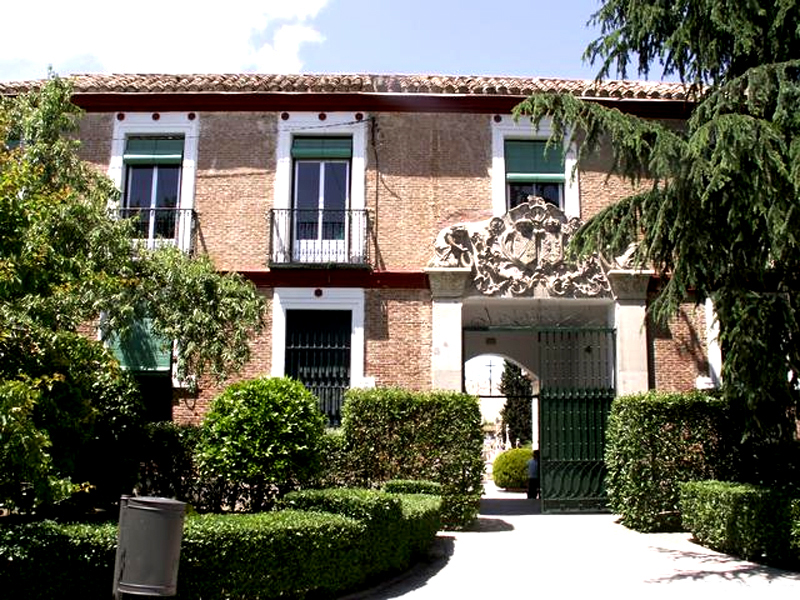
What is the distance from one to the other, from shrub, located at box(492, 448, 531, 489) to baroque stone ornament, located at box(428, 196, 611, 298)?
10.8 metres

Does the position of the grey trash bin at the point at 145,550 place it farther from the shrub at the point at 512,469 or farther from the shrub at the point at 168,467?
the shrub at the point at 512,469

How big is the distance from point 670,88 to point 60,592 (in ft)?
44.5

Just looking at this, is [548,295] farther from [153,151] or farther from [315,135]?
[153,151]

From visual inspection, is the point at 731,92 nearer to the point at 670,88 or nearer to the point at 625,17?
the point at 625,17

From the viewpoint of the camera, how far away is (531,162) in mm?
15266

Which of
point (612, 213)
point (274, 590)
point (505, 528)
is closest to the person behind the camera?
point (274, 590)

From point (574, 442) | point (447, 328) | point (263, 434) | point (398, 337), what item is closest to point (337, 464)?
point (263, 434)

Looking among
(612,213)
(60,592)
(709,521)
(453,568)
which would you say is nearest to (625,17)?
(612,213)

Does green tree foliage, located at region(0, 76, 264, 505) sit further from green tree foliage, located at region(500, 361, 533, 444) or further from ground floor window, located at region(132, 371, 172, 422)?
green tree foliage, located at region(500, 361, 533, 444)

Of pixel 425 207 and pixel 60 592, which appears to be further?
pixel 425 207

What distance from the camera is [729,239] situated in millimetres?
9633

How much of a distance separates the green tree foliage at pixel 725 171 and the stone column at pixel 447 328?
3.82 m

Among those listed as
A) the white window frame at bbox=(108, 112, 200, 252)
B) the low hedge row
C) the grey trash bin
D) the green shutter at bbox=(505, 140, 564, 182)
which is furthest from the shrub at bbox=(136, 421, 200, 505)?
the green shutter at bbox=(505, 140, 564, 182)

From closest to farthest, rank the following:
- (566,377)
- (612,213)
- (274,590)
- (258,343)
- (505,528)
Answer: (274,590) < (612,213) < (505,528) < (258,343) < (566,377)
